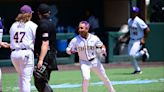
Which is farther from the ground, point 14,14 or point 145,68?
point 14,14

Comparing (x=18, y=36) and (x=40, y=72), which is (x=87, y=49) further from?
(x=18, y=36)

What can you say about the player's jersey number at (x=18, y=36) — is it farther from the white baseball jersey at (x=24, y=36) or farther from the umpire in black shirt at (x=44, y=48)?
the umpire in black shirt at (x=44, y=48)

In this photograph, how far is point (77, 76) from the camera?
53.2 feet

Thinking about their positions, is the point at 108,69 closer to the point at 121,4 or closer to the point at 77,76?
the point at 77,76

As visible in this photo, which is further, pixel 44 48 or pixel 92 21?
pixel 92 21

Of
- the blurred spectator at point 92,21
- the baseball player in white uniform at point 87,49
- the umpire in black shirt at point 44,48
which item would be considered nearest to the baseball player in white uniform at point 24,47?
the umpire in black shirt at point 44,48

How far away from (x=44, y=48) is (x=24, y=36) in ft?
1.40

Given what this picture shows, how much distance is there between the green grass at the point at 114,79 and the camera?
12672mm

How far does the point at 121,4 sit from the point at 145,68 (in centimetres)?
568

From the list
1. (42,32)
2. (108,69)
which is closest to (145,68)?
Result: (108,69)

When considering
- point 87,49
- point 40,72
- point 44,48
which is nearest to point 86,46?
point 87,49

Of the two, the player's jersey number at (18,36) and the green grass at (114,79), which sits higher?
the player's jersey number at (18,36)

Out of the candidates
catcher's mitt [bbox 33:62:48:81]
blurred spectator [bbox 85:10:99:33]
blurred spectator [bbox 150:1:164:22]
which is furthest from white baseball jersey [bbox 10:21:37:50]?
blurred spectator [bbox 150:1:164:22]

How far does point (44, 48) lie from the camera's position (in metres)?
9.25
